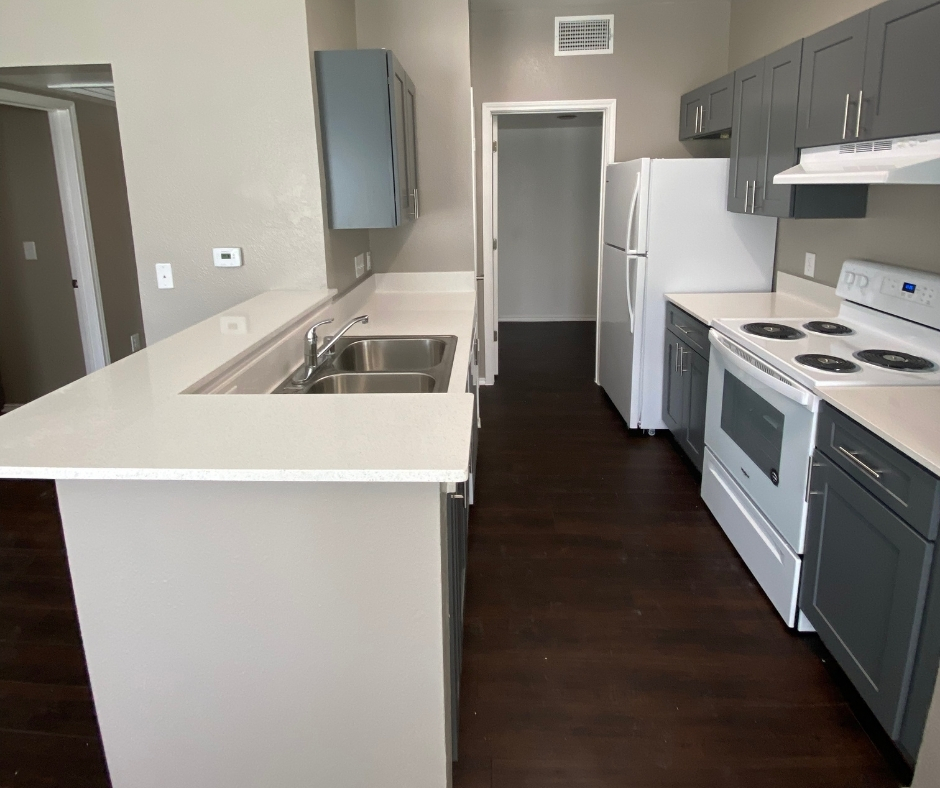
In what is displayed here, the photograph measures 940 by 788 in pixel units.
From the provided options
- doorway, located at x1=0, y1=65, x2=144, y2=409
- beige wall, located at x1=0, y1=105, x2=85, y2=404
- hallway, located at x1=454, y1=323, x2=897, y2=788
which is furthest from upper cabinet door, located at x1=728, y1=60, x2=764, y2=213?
beige wall, located at x1=0, y1=105, x2=85, y2=404

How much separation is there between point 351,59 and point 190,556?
85.0 inches

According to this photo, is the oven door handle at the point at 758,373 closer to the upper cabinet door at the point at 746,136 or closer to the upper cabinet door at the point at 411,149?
the upper cabinet door at the point at 746,136

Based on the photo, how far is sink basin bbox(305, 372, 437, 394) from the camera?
8.20ft

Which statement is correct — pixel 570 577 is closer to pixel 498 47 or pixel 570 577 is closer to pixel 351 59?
pixel 351 59

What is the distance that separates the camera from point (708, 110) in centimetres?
412

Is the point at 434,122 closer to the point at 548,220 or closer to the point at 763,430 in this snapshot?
the point at 763,430

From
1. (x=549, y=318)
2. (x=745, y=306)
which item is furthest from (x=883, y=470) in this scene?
(x=549, y=318)

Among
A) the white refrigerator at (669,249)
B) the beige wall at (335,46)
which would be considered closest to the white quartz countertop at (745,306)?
the white refrigerator at (669,249)

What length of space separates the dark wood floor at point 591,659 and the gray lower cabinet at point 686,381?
25 centimetres

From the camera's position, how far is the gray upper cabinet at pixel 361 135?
2830mm

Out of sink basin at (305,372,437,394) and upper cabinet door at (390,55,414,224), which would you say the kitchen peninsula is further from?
upper cabinet door at (390,55,414,224)

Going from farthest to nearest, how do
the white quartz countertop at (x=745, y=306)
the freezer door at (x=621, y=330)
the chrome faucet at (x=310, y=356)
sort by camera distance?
the freezer door at (x=621, y=330)
the white quartz countertop at (x=745, y=306)
the chrome faucet at (x=310, y=356)

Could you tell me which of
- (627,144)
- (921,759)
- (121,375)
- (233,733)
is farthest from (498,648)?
(627,144)

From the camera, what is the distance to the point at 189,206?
2930 mm
